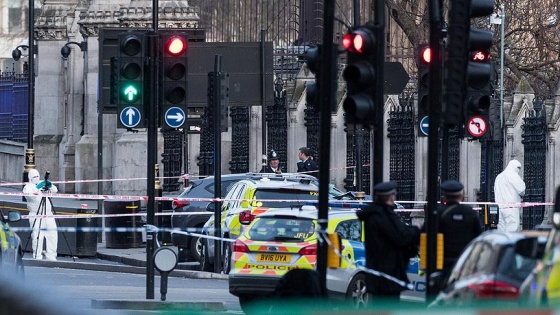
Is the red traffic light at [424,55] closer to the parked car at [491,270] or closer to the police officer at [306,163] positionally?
the parked car at [491,270]

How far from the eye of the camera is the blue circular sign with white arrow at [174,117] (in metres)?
22.7

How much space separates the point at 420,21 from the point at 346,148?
8164 mm

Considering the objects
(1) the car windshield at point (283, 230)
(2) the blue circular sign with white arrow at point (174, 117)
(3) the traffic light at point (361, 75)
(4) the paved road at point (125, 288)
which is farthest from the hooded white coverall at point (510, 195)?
(3) the traffic light at point (361, 75)

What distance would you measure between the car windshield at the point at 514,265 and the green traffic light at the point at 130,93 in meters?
9.78

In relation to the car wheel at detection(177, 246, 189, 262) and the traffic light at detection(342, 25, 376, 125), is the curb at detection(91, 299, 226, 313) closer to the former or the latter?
the traffic light at detection(342, 25, 376, 125)

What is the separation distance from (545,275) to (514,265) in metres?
0.91

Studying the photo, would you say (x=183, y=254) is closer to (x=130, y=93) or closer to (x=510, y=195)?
(x=510, y=195)

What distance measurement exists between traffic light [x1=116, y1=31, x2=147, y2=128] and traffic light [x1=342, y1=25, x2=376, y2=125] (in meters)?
5.14

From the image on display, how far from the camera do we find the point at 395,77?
29.1 m

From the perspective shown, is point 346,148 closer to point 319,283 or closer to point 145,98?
point 145,98

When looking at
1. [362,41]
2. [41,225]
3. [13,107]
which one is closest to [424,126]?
[41,225]

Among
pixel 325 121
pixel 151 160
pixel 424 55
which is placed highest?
pixel 424 55

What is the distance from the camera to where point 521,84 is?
1452 inches

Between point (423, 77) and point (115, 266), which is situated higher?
point (423, 77)
